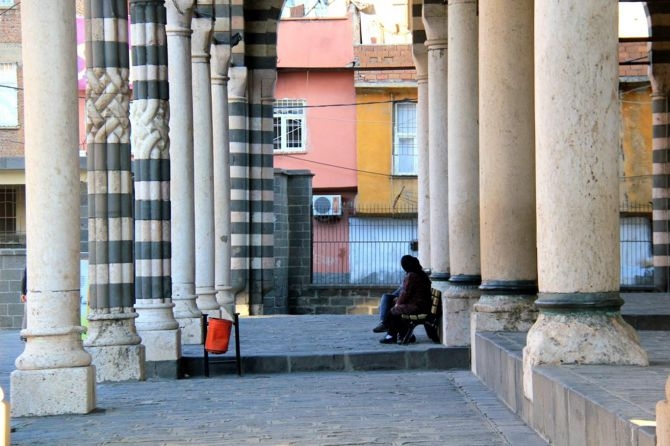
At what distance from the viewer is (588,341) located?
876 cm

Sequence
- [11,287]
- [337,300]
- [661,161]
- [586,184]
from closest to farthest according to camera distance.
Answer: [586,184], [11,287], [661,161], [337,300]

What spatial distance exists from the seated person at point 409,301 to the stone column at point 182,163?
7.94 ft

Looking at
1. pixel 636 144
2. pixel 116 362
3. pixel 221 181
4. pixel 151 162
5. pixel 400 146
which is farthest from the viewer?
pixel 400 146

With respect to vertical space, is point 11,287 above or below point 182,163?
below

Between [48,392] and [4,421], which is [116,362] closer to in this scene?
[48,392]

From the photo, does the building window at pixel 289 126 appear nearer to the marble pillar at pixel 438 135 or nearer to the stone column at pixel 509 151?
the marble pillar at pixel 438 135

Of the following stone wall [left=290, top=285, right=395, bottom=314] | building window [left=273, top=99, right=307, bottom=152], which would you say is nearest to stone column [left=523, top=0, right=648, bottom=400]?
stone wall [left=290, top=285, right=395, bottom=314]

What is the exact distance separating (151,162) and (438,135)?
591 centimetres

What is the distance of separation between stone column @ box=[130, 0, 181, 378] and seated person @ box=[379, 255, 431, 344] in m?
2.88

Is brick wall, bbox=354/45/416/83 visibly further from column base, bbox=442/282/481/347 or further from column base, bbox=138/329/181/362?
column base, bbox=138/329/181/362

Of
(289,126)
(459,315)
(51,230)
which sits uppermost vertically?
(289,126)

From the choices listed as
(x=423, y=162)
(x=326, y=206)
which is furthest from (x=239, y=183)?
(x=326, y=206)

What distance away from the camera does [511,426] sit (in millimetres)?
9492

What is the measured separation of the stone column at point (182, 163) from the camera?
54.6 ft
